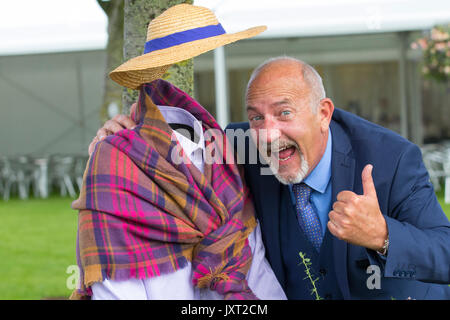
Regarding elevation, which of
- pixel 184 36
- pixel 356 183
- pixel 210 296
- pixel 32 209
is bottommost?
pixel 32 209

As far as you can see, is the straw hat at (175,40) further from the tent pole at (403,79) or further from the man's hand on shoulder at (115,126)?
the tent pole at (403,79)

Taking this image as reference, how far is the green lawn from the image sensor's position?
4938mm

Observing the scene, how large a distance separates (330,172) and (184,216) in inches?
30.3

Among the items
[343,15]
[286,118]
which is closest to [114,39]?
[286,118]

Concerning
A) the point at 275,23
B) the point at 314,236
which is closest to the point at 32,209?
the point at 275,23

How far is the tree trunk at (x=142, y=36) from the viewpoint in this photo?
2775mm

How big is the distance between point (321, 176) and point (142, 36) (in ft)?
3.96

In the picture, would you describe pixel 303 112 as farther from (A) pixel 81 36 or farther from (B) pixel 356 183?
(A) pixel 81 36

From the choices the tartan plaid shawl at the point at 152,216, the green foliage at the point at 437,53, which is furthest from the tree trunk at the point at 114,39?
the green foliage at the point at 437,53

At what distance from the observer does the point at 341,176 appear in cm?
228

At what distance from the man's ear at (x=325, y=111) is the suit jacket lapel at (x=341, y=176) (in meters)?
0.13

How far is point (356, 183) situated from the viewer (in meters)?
2.27

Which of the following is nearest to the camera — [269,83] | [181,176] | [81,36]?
[181,176]
